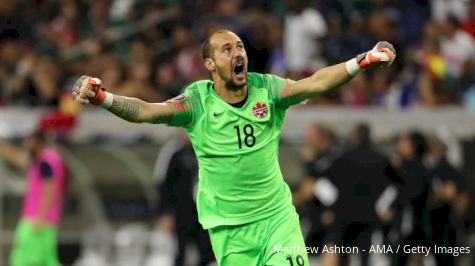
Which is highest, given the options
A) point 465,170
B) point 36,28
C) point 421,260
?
point 36,28

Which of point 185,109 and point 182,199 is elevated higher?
point 185,109

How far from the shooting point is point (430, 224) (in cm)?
1444

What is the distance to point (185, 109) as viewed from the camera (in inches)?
359

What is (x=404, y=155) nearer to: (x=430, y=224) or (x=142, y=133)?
(x=430, y=224)

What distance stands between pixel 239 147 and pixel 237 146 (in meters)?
0.02

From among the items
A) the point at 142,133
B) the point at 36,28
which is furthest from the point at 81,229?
the point at 36,28

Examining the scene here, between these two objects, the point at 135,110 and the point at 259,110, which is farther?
the point at 259,110

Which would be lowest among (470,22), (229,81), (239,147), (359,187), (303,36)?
(359,187)

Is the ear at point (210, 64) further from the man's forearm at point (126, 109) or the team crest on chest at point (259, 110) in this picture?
the man's forearm at point (126, 109)

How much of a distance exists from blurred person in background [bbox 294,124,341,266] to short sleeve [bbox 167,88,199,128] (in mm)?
5121

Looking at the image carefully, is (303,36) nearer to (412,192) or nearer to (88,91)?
Answer: (412,192)

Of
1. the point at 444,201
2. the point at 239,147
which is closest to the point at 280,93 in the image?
the point at 239,147

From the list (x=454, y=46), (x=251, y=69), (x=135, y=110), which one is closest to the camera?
(x=135, y=110)

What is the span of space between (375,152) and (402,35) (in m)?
4.47
